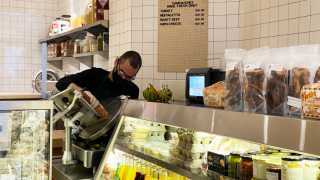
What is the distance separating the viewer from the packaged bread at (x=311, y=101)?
3.78ft

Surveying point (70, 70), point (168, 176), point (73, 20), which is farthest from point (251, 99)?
point (70, 70)

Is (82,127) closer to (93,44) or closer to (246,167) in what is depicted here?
(246,167)

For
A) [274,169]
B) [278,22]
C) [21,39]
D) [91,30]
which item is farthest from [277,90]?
[21,39]

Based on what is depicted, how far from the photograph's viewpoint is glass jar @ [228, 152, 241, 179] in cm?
155

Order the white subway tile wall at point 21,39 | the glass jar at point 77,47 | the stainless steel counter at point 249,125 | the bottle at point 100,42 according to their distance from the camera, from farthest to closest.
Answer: the white subway tile wall at point 21,39 < the glass jar at point 77,47 < the bottle at point 100,42 < the stainless steel counter at point 249,125

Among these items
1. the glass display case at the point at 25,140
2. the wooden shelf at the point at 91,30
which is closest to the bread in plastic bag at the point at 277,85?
the glass display case at the point at 25,140

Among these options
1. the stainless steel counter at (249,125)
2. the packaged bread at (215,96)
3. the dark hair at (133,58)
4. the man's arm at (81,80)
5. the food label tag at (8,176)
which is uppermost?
the dark hair at (133,58)

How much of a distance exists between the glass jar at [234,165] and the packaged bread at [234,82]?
0.61 ft

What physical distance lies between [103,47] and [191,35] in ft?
4.44

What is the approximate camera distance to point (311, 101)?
1180mm

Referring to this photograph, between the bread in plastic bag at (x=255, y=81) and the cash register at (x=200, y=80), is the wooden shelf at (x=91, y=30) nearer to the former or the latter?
the cash register at (x=200, y=80)

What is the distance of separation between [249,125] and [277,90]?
0.67 feet

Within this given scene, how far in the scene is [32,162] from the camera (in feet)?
7.46

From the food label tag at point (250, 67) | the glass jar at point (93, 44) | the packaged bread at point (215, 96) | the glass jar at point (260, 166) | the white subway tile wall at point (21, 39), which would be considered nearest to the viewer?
the glass jar at point (260, 166)
